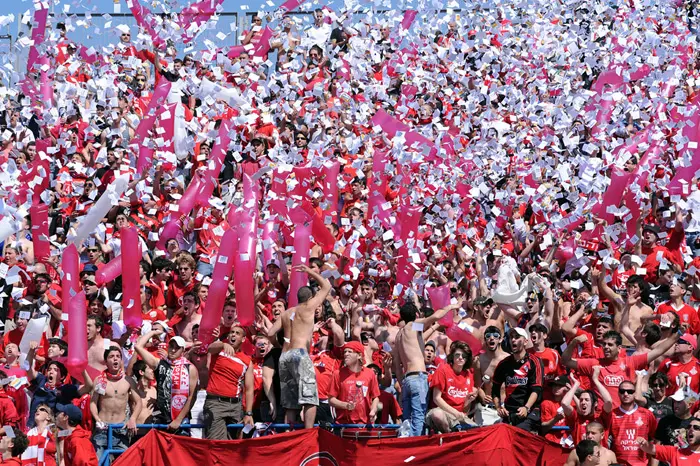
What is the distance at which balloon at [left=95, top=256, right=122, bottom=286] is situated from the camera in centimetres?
1297

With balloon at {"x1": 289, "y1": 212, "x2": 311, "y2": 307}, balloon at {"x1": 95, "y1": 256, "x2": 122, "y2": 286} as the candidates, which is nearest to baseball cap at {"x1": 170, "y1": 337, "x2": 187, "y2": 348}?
balloon at {"x1": 289, "y1": 212, "x2": 311, "y2": 307}

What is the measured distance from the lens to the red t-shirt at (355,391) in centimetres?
1118

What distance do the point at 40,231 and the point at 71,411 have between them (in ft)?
10.8

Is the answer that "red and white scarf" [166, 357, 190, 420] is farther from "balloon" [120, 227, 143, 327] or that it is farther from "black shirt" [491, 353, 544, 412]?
"black shirt" [491, 353, 544, 412]

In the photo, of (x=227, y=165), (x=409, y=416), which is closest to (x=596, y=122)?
(x=227, y=165)

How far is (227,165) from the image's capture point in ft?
51.2

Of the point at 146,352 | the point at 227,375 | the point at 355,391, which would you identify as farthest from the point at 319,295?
the point at 146,352

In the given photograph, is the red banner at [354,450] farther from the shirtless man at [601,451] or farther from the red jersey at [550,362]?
the red jersey at [550,362]

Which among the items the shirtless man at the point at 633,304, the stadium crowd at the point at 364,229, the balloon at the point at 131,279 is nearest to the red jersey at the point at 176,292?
the stadium crowd at the point at 364,229

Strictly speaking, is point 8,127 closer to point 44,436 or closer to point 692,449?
point 44,436

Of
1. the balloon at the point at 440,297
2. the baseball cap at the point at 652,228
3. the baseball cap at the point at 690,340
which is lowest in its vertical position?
the baseball cap at the point at 690,340

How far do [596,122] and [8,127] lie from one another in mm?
7065

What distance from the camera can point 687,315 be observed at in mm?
12258

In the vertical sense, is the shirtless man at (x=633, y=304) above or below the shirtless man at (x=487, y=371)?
above
